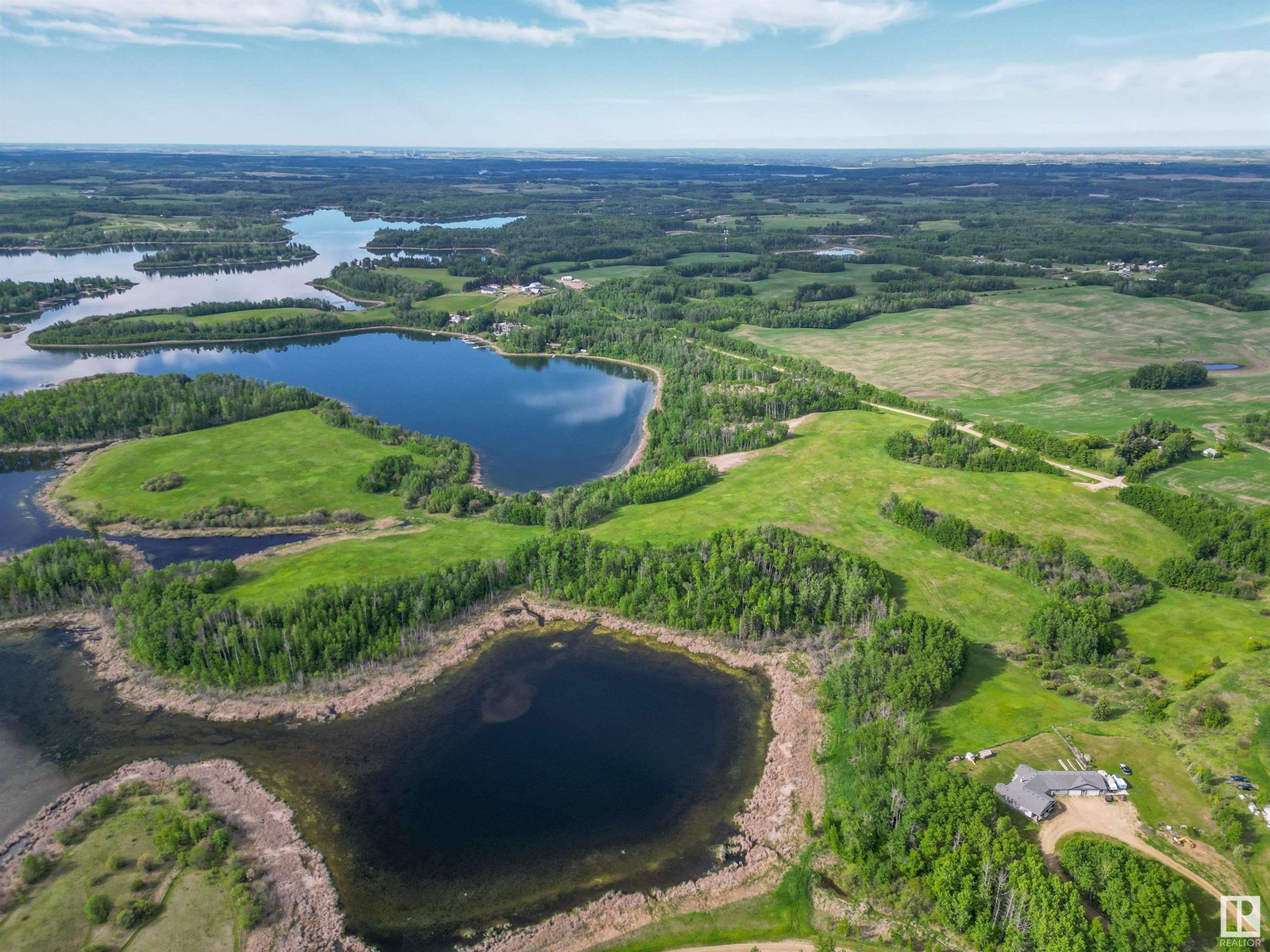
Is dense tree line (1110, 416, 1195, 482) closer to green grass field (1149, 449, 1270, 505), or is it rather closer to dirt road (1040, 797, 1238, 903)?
green grass field (1149, 449, 1270, 505)

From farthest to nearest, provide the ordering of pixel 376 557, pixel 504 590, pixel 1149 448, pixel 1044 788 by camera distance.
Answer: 1. pixel 1149 448
2. pixel 376 557
3. pixel 504 590
4. pixel 1044 788

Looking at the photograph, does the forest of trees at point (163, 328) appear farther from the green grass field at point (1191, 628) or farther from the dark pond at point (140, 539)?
the green grass field at point (1191, 628)

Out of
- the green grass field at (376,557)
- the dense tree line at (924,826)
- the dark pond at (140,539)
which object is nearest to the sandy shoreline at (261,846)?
the green grass field at (376,557)

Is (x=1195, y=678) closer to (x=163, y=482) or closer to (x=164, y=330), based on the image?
(x=163, y=482)

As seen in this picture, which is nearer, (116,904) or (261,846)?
(116,904)

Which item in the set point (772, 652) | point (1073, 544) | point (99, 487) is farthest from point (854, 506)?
point (99, 487)

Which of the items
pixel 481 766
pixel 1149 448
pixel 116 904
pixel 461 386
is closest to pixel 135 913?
pixel 116 904

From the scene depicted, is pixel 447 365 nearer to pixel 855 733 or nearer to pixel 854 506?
pixel 854 506

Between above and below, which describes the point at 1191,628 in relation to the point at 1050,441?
below
